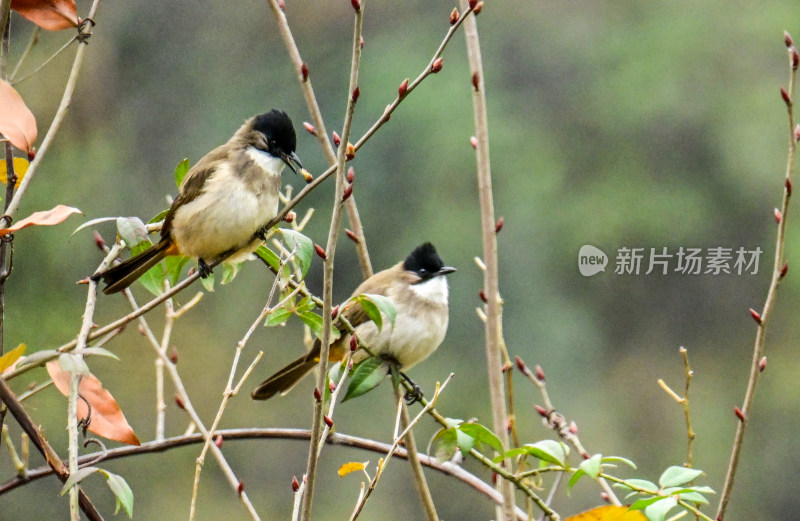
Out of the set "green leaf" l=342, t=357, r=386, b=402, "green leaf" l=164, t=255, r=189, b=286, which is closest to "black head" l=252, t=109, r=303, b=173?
"green leaf" l=164, t=255, r=189, b=286

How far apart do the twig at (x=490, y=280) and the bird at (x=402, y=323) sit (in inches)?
19.3

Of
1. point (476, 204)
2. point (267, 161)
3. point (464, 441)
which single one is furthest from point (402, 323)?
point (476, 204)

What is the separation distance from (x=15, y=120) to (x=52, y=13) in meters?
0.15

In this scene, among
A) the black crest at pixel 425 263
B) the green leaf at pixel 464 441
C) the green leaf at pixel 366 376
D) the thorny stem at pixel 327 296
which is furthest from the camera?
the black crest at pixel 425 263

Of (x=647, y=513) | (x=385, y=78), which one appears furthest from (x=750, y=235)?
(x=647, y=513)

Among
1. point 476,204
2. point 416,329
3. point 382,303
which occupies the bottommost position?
point 476,204

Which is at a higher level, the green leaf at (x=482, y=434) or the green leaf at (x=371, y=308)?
the green leaf at (x=371, y=308)

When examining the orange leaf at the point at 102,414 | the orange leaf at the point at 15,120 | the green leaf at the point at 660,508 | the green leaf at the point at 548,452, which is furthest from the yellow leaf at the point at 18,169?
the green leaf at the point at 660,508

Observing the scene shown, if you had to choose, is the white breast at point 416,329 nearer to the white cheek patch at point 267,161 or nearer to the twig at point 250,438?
the white cheek patch at point 267,161

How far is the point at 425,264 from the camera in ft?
6.77

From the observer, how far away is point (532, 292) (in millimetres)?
5887

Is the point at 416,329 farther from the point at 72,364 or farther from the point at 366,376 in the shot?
the point at 72,364

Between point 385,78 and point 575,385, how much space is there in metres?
2.09

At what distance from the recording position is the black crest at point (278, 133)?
1.66m
